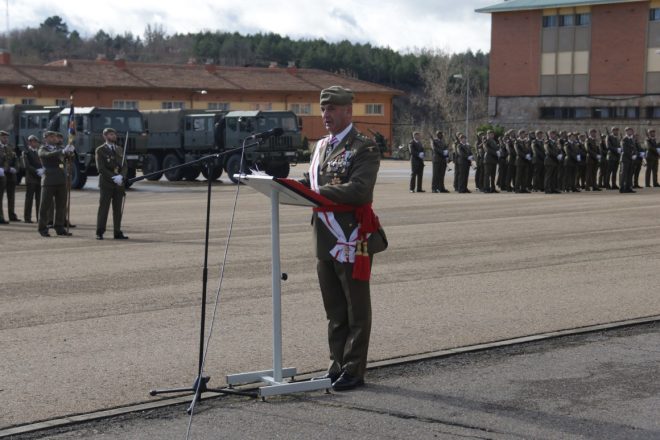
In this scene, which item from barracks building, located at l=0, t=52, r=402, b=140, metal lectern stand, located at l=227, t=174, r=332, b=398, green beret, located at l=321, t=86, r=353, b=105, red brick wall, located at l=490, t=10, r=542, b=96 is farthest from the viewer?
barracks building, located at l=0, t=52, r=402, b=140

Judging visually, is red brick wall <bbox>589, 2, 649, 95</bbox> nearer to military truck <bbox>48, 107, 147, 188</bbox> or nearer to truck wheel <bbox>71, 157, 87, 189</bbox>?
military truck <bbox>48, 107, 147, 188</bbox>

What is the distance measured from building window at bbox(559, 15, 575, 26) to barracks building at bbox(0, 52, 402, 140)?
476 inches

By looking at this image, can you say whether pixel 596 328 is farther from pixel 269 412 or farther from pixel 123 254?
pixel 123 254

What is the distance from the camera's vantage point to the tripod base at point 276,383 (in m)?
6.12

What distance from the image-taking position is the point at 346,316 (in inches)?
258

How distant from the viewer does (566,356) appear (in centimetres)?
737

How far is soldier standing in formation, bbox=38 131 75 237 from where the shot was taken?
54.9 feet

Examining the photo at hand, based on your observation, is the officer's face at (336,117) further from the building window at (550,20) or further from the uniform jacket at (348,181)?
the building window at (550,20)

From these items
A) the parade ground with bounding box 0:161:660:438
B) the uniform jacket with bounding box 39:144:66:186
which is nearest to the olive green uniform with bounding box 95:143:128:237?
the parade ground with bounding box 0:161:660:438

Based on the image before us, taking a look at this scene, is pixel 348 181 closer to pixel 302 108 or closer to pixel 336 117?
pixel 336 117

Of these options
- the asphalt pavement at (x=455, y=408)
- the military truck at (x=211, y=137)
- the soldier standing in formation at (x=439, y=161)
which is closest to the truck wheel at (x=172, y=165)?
the military truck at (x=211, y=137)

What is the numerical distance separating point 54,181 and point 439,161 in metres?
14.0

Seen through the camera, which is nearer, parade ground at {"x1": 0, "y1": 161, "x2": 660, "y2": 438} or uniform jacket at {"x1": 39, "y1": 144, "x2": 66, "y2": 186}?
parade ground at {"x1": 0, "y1": 161, "x2": 660, "y2": 438}

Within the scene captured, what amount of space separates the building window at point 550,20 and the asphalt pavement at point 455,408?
5610cm
